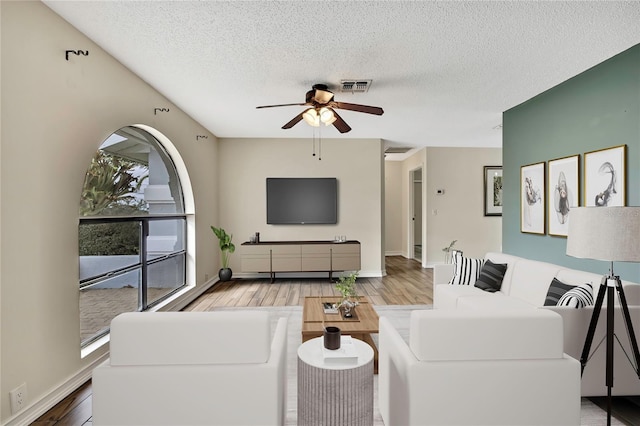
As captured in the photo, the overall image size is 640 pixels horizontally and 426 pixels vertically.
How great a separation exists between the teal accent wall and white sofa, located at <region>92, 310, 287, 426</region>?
321 cm

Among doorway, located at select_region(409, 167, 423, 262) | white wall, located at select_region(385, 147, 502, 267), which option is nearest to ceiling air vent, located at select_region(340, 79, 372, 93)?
white wall, located at select_region(385, 147, 502, 267)

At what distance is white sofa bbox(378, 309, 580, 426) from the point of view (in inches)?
56.5

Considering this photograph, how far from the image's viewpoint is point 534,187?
387 cm

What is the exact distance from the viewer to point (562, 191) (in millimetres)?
3436

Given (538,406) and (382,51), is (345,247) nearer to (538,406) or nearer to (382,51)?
(382,51)

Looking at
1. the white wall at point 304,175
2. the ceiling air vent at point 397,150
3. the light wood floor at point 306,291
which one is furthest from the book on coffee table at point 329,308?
the ceiling air vent at point 397,150

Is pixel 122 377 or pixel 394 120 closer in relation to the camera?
pixel 122 377

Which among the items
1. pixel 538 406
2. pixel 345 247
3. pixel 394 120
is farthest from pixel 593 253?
pixel 345 247

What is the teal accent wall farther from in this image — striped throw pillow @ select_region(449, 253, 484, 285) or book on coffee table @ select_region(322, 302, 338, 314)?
book on coffee table @ select_region(322, 302, 338, 314)

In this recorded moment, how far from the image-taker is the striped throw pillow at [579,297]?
2162 millimetres

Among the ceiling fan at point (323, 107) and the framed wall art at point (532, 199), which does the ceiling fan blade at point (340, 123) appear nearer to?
the ceiling fan at point (323, 107)

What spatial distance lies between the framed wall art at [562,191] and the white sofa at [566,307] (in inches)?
23.7

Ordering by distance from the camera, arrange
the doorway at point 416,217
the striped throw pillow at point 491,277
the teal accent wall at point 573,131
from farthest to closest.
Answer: the doorway at point 416,217 → the striped throw pillow at point 491,277 → the teal accent wall at point 573,131

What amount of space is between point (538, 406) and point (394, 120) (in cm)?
406
